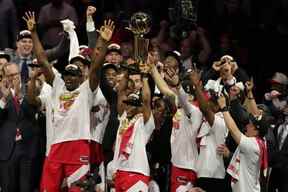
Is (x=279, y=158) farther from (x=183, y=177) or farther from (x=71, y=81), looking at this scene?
(x=71, y=81)

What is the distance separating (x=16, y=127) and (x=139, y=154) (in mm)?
1998

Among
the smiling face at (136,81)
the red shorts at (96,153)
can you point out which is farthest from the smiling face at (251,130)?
the red shorts at (96,153)

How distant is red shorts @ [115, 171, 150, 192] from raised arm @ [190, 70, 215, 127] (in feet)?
3.47

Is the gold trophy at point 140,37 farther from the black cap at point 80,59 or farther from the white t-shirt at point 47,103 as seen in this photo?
the white t-shirt at point 47,103

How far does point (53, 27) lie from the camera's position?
18281 mm

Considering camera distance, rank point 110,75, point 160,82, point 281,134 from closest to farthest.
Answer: point 160,82 → point 110,75 → point 281,134

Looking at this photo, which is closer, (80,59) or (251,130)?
(251,130)

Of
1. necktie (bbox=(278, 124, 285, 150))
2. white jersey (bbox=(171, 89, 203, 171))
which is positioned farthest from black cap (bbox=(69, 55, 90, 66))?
necktie (bbox=(278, 124, 285, 150))

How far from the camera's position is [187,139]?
1518cm

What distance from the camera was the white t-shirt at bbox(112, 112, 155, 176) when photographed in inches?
574

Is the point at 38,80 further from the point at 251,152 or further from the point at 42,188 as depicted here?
the point at 251,152

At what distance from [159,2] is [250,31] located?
5.57 ft

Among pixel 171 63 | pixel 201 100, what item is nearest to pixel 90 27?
pixel 171 63

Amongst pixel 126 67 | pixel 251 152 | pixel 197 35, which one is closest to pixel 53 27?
A: pixel 197 35
